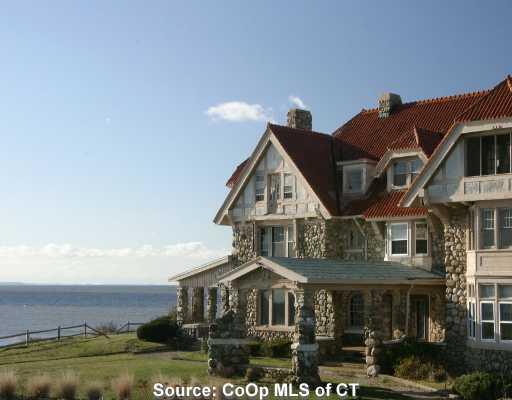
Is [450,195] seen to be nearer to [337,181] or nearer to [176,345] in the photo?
[337,181]

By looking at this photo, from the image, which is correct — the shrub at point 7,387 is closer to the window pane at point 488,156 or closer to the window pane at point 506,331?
the window pane at point 506,331

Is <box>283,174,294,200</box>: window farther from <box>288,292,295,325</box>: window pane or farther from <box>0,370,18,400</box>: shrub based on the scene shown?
<box>0,370,18,400</box>: shrub

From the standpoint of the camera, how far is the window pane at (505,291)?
98.8 ft

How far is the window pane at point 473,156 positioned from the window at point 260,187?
12.0 meters

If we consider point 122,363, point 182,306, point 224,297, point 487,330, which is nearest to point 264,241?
point 224,297

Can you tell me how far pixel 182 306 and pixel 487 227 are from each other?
18.2 meters

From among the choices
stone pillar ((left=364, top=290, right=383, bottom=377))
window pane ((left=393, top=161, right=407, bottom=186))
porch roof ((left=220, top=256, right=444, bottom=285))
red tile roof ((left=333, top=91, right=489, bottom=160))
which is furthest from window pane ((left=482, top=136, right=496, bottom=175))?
red tile roof ((left=333, top=91, right=489, bottom=160))

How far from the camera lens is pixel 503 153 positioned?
3027cm

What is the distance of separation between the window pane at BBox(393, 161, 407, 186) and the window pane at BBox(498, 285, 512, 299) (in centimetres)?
797

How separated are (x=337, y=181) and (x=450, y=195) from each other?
9.41 meters

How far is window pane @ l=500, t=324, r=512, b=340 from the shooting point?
30031mm

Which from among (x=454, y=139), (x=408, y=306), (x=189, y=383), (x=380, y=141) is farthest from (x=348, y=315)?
(x=189, y=383)

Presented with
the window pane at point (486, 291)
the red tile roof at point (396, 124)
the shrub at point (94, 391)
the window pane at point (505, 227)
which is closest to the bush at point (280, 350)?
the window pane at point (486, 291)

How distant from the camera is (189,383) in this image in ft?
88.4
